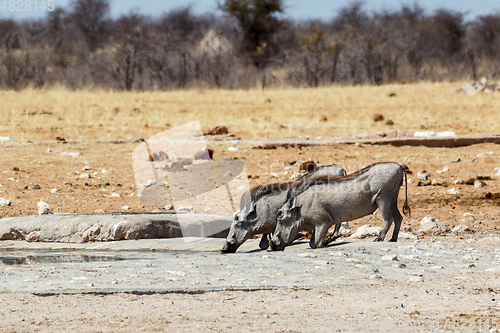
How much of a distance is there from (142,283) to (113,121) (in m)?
14.6

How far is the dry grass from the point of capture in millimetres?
17672

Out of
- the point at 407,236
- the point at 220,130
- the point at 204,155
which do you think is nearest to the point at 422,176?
the point at 407,236

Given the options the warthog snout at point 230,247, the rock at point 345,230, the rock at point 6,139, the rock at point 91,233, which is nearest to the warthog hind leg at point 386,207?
the rock at point 345,230

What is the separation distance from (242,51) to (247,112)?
16.4 metres

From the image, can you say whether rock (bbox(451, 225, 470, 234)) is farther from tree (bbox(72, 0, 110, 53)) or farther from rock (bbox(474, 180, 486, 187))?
tree (bbox(72, 0, 110, 53))

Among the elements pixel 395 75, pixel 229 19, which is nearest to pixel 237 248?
pixel 395 75

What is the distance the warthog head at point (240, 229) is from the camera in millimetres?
6902

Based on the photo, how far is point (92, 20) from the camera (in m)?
47.6

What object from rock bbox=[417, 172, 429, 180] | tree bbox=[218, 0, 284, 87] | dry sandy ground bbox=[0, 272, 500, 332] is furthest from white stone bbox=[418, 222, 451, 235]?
tree bbox=[218, 0, 284, 87]

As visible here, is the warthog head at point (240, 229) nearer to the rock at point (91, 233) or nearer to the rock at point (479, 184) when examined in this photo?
the rock at point (91, 233)

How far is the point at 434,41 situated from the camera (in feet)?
140

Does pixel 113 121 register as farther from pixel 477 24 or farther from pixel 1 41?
pixel 477 24

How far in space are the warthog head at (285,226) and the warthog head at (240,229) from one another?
0.34 meters

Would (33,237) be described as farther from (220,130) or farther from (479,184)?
(220,130)
